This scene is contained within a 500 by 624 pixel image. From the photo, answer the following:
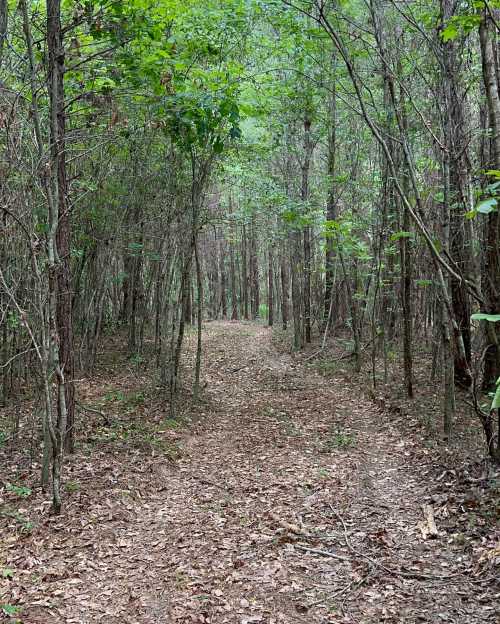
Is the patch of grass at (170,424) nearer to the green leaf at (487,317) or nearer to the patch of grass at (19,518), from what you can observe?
the patch of grass at (19,518)

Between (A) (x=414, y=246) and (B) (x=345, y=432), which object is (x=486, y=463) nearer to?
(B) (x=345, y=432)

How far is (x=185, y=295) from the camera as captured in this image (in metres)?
10.5

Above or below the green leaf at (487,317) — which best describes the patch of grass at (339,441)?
below

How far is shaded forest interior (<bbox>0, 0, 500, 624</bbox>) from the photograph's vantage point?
505 cm

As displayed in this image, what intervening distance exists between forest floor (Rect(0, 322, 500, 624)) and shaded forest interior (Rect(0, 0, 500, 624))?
0.12 ft

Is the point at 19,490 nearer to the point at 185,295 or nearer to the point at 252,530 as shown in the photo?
the point at 252,530

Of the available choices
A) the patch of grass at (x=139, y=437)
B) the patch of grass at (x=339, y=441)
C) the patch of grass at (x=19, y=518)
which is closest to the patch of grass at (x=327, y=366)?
the patch of grass at (x=339, y=441)

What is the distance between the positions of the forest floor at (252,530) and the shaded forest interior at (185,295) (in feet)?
0.12

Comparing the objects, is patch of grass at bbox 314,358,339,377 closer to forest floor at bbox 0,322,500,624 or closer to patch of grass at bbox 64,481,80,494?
forest floor at bbox 0,322,500,624

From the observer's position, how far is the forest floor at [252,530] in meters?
4.12

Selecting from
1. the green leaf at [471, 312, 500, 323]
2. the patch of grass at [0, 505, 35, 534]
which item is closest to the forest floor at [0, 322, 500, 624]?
the patch of grass at [0, 505, 35, 534]

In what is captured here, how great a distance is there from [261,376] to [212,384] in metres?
1.57

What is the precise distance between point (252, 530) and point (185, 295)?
5.87 m

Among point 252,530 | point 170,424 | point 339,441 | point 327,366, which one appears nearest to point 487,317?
point 252,530
